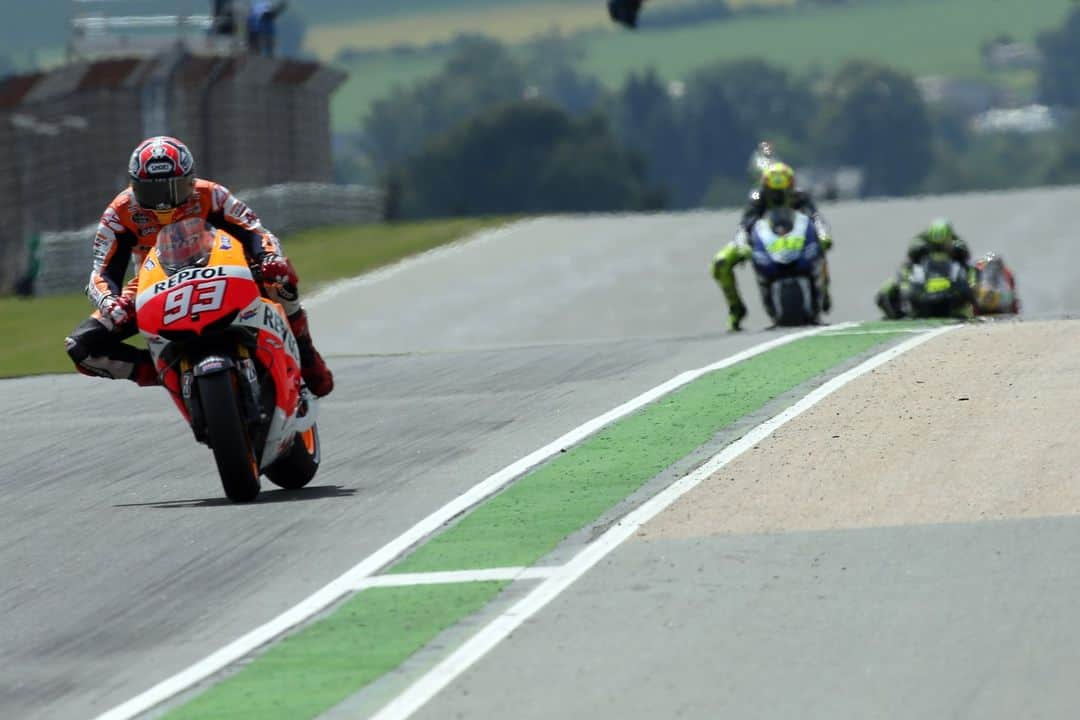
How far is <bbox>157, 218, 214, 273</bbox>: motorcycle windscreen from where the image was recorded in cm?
1068

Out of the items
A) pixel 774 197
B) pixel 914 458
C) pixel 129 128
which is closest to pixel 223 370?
pixel 914 458

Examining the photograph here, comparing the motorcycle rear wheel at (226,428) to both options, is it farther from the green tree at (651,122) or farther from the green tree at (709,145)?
the green tree at (709,145)

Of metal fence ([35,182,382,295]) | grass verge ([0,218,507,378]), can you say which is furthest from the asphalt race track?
metal fence ([35,182,382,295])

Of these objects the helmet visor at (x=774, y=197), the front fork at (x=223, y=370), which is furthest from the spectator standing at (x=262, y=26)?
the front fork at (x=223, y=370)

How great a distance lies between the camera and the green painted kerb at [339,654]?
7.13 m

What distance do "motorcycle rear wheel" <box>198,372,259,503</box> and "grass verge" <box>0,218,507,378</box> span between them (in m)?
10.6

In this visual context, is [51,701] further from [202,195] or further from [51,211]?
[51,211]

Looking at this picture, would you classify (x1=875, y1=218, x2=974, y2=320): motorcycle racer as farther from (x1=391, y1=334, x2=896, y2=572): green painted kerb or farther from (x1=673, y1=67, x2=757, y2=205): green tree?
(x1=673, y1=67, x2=757, y2=205): green tree

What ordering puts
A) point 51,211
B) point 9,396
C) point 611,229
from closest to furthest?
point 9,396, point 611,229, point 51,211

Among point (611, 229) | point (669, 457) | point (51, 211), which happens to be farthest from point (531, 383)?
point (51, 211)

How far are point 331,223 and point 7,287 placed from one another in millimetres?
7510

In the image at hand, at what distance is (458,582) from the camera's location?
8.54 metres

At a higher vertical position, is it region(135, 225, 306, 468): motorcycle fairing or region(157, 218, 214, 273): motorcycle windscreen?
region(157, 218, 214, 273): motorcycle windscreen

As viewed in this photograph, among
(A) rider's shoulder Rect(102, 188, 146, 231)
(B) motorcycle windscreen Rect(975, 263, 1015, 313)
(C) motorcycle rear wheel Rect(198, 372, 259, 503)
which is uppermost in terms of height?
(A) rider's shoulder Rect(102, 188, 146, 231)
